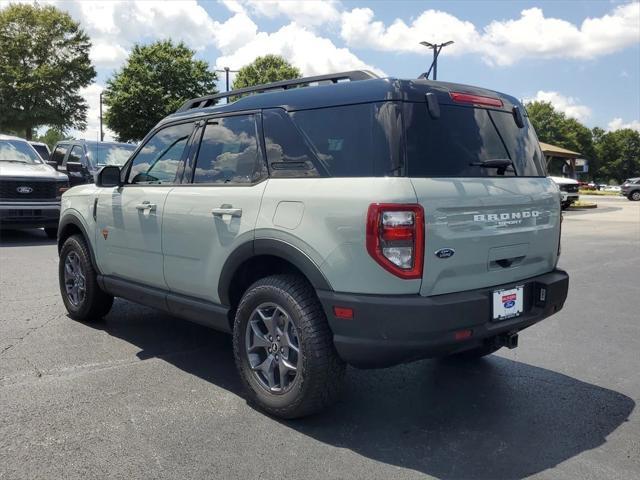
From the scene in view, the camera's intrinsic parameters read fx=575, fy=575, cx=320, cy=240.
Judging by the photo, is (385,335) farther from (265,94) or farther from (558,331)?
(558,331)

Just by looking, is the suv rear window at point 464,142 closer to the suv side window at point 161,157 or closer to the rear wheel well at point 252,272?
the rear wheel well at point 252,272

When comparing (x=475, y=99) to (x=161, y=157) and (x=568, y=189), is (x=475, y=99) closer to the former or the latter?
(x=161, y=157)

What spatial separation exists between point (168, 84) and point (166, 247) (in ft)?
99.7

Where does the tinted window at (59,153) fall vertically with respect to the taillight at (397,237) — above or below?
above

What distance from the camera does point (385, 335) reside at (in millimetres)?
2885

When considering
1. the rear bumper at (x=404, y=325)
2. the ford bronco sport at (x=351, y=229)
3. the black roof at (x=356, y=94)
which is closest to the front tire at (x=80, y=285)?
the ford bronco sport at (x=351, y=229)

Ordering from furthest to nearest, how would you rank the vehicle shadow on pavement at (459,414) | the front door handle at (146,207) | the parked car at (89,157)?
the parked car at (89,157) → the front door handle at (146,207) → the vehicle shadow on pavement at (459,414)

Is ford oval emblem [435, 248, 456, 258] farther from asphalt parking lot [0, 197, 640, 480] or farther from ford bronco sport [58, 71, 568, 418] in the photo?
asphalt parking lot [0, 197, 640, 480]

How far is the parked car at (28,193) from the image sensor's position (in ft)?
35.2

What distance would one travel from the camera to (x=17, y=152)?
1197cm

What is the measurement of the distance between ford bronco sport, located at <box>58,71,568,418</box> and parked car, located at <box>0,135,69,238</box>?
7.91 meters

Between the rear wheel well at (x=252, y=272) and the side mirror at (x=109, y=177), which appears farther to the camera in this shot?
the side mirror at (x=109, y=177)

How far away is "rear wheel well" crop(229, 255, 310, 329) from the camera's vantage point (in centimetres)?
343

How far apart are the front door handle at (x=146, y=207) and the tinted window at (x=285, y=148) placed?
1161 millimetres
